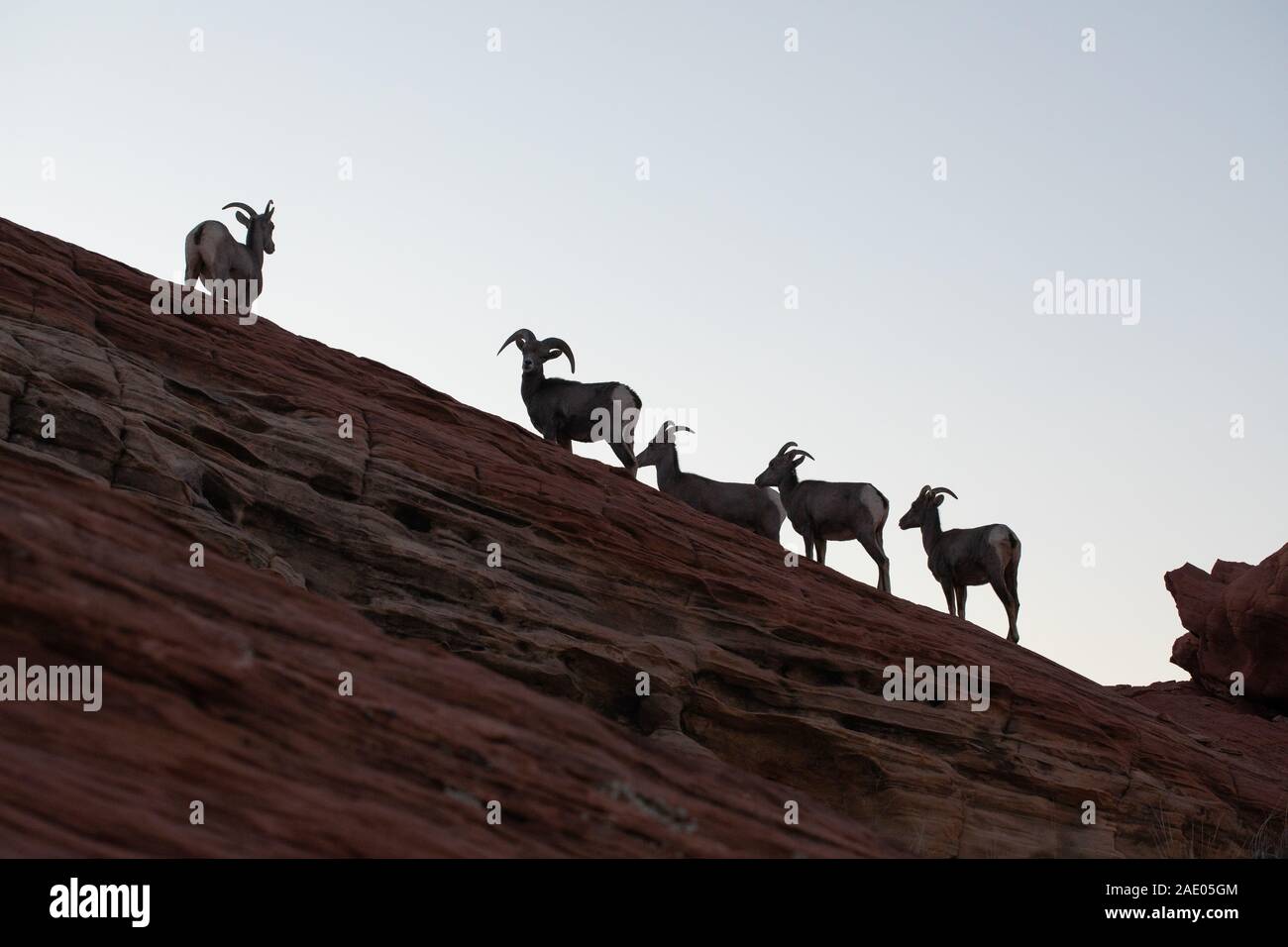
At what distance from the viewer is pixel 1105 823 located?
14.8 m

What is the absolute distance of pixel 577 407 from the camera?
835 inches

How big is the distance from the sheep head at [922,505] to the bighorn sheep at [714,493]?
3.01 metres

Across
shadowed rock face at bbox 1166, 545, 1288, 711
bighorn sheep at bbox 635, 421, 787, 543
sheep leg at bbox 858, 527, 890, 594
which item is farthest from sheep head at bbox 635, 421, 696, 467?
shadowed rock face at bbox 1166, 545, 1288, 711

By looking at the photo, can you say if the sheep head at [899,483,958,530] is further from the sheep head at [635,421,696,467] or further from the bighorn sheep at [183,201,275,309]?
the bighorn sheep at [183,201,275,309]

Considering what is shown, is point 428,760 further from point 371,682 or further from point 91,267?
point 91,267

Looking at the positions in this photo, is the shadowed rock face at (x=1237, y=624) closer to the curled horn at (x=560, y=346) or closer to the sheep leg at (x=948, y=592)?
the sheep leg at (x=948, y=592)

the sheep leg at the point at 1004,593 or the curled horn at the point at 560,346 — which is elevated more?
the curled horn at the point at 560,346

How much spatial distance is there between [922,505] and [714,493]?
4.22m

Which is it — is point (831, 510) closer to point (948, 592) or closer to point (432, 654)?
point (948, 592)

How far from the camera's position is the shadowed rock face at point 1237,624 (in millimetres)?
25078

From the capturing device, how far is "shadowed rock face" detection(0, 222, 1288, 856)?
695 cm

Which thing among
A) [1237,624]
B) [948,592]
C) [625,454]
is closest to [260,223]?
[625,454]

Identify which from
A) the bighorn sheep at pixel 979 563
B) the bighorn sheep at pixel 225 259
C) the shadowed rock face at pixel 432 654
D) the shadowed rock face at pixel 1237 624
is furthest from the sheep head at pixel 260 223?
the shadowed rock face at pixel 1237 624
